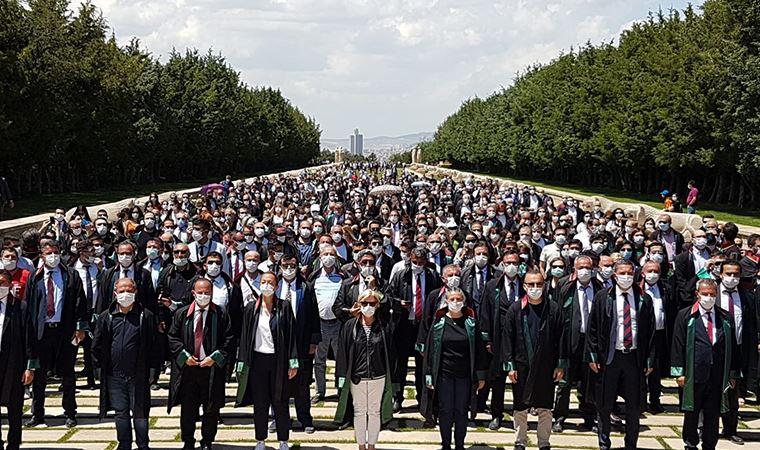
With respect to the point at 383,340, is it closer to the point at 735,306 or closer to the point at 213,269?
the point at 213,269

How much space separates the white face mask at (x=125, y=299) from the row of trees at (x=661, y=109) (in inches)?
1157

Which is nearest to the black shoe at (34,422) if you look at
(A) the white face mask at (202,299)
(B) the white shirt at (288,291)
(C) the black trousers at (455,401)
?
(A) the white face mask at (202,299)

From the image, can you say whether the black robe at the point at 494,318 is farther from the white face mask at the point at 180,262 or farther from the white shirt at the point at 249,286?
the white face mask at the point at 180,262

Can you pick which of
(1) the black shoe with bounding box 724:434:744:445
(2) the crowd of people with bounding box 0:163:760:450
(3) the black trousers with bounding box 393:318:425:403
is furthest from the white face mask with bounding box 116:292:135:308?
(1) the black shoe with bounding box 724:434:744:445

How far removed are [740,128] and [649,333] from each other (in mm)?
28566

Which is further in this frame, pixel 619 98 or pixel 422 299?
pixel 619 98

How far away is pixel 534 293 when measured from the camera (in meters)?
8.59

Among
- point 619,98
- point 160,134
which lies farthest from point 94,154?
point 619,98

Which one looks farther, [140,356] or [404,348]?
[404,348]

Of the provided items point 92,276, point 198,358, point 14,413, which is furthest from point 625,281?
point 92,276

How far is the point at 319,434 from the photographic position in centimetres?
946

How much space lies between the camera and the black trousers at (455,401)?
329 inches

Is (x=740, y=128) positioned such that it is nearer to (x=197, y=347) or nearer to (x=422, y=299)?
(x=422, y=299)

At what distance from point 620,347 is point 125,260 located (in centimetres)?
578
